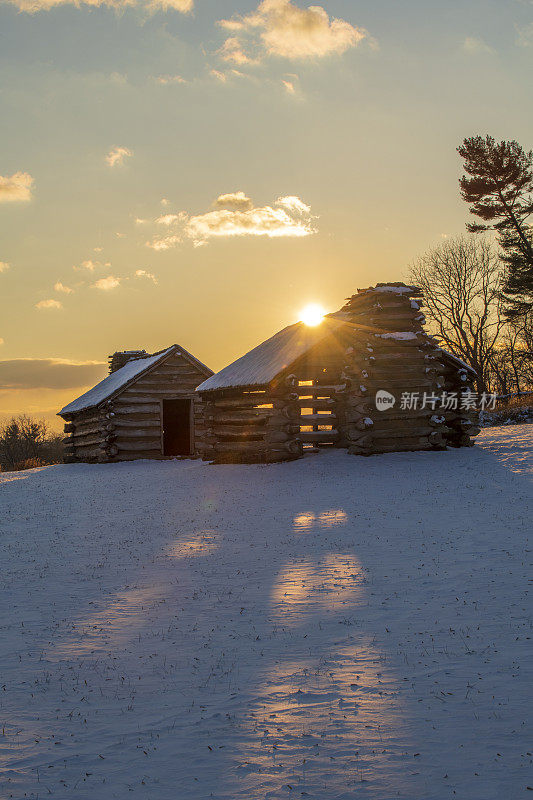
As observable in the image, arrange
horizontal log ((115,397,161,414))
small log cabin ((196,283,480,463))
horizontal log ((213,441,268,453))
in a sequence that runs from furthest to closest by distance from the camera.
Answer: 1. horizontal log ((115,397,161,414))
2. horizontal log ((213,441,268,453))
3. small log cabin ((196,283,480,463))

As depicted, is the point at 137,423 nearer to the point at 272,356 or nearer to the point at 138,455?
the point at 138,455

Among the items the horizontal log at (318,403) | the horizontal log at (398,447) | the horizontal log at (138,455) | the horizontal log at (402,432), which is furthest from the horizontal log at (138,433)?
the horizontal log at (402,432)

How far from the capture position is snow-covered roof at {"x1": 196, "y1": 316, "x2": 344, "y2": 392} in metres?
17.9

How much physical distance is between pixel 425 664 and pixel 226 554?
13.8 feet

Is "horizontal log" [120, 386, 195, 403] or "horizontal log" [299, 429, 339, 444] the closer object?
"horizontal log" [299, 429, 339, 444]

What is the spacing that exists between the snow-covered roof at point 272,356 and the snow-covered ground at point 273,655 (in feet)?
23.0

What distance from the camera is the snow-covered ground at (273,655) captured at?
3.79 meters

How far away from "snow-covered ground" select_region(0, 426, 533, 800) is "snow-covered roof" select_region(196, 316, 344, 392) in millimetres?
6996

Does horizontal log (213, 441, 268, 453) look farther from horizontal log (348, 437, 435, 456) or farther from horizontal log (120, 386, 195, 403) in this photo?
horizontal log (120, 386, 195, 403)

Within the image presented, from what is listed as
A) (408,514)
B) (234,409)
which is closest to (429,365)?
(234,409)

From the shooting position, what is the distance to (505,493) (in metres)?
12.1

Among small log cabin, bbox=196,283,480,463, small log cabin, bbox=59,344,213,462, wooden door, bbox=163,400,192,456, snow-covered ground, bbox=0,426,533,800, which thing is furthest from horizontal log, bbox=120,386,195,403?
snow-covered ground, bbox=0,426,533,800

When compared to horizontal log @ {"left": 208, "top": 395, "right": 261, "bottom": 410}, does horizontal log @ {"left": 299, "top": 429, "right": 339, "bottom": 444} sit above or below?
below

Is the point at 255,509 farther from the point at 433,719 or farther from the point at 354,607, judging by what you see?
the point at 433,719
